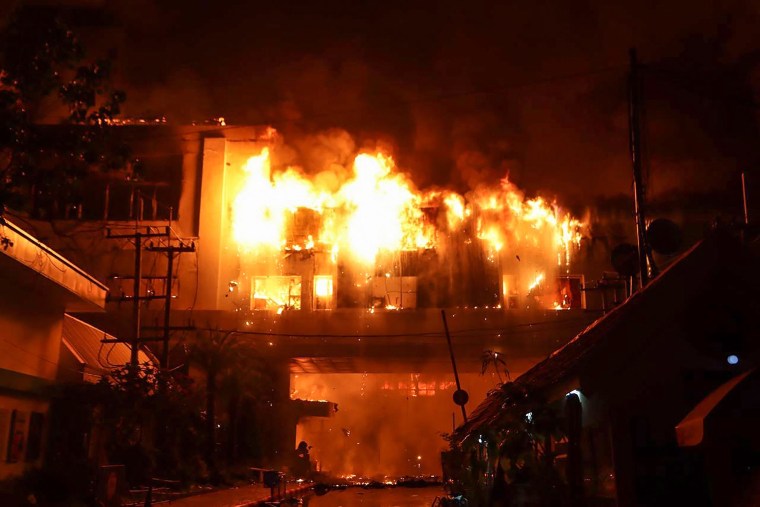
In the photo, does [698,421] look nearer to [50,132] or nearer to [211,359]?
[50,132]

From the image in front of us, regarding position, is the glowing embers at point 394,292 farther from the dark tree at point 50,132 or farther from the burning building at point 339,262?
the dark tree at point 50,132

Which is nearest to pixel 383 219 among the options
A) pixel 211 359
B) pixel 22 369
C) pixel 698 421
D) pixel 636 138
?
pixel 211 359

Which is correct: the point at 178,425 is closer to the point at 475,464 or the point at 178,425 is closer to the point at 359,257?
the point at 475,464

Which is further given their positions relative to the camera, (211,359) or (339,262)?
(339,262)

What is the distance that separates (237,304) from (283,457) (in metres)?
11.0

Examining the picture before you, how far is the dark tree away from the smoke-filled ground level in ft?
125

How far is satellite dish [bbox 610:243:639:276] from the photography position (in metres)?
16.4

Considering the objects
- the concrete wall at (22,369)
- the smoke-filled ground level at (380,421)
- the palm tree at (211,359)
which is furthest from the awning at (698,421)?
the smoke-filled ground level at (380,421)

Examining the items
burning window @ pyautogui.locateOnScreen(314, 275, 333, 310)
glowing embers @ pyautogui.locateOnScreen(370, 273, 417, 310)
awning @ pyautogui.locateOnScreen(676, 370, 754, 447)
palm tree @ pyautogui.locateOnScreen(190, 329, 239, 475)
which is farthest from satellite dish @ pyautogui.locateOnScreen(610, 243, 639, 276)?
burning window @ pyautogui.locateOnScreen(314, 275, 333, 310)

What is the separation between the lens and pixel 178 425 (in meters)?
27.6

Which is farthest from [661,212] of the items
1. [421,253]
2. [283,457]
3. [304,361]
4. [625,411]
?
[625,411]

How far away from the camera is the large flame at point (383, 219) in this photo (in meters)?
49.4

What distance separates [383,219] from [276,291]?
31.4 ft

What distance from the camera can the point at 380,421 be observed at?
49.0 meters
